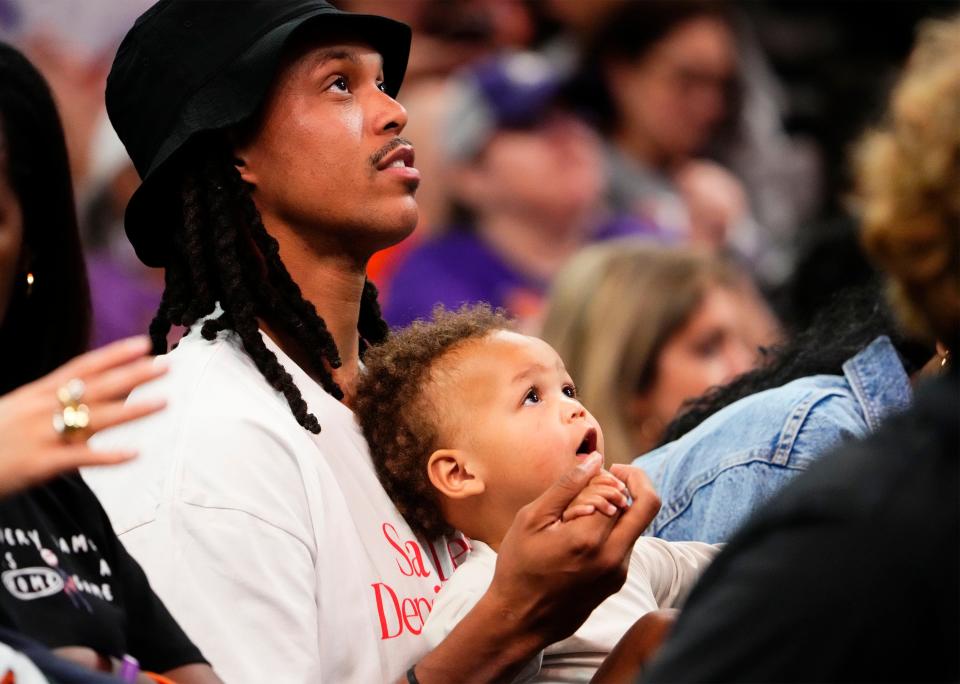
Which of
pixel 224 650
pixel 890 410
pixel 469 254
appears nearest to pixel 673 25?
pixel 469 254

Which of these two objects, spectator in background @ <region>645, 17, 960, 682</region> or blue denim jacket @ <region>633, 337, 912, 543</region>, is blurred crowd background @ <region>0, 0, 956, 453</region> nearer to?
blue denim jacket @ <region>633, 337, 912, 543</region>

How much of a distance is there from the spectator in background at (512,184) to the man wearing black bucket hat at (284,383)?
295 centimetres

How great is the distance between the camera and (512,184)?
6395mm

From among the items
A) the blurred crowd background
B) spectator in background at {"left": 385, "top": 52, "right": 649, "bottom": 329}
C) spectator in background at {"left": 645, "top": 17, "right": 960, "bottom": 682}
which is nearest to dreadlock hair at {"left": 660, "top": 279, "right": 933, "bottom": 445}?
the blurred crowd background

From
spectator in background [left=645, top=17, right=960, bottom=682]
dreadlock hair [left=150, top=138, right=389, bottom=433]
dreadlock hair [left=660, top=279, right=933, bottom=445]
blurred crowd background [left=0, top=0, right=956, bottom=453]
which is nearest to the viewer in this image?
spectator in background [left=645, top=17, right=960, bottom=682]

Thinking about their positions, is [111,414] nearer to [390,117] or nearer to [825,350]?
[390,117]

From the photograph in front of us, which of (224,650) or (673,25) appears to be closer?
(224,650)

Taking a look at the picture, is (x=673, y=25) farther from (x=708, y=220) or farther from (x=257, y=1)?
(x=257, y=1)

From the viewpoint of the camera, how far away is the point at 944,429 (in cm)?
157

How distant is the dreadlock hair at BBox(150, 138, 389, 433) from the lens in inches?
113

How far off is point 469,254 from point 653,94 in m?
1.58

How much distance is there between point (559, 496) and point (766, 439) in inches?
37.1

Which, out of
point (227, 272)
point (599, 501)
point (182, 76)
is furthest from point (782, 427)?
point (182, 76)

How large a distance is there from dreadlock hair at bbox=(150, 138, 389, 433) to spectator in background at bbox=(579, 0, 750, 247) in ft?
14.2
